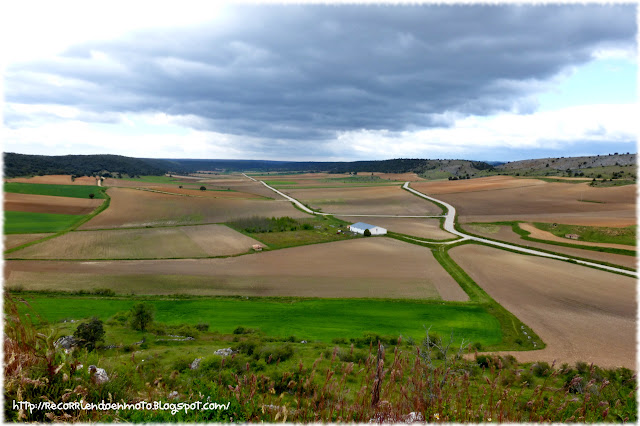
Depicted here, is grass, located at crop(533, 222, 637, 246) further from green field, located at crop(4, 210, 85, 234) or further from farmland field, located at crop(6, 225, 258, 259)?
green field, located at crop(4, 210, 85, 234)

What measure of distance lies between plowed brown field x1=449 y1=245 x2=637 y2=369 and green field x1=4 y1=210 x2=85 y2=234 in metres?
72.6

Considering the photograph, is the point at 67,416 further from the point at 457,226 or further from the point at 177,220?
the point at 177,220

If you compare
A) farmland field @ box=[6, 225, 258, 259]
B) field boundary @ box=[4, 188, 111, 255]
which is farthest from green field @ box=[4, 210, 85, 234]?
farmland field @ box=[6, 225, 258, 259]

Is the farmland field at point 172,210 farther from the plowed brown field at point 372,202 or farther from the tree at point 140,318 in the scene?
the tree at point 140,318

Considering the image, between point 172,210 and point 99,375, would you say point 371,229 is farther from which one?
point 99,375

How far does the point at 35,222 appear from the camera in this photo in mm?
64250

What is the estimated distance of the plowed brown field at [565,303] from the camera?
22297mm

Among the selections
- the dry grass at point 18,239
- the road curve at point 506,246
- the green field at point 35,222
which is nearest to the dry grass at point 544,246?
the road curve at point 506,246

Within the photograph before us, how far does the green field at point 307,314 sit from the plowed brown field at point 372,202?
210ft

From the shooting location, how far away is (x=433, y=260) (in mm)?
47969

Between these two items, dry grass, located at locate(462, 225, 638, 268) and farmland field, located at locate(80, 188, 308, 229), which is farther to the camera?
→ farmland field, located at locate(80, 188, 308, 229)

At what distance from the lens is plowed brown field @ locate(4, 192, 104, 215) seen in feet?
241

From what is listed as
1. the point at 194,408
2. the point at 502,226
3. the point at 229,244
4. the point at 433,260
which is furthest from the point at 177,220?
the point at 194,408

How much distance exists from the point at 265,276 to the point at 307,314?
12.1m
